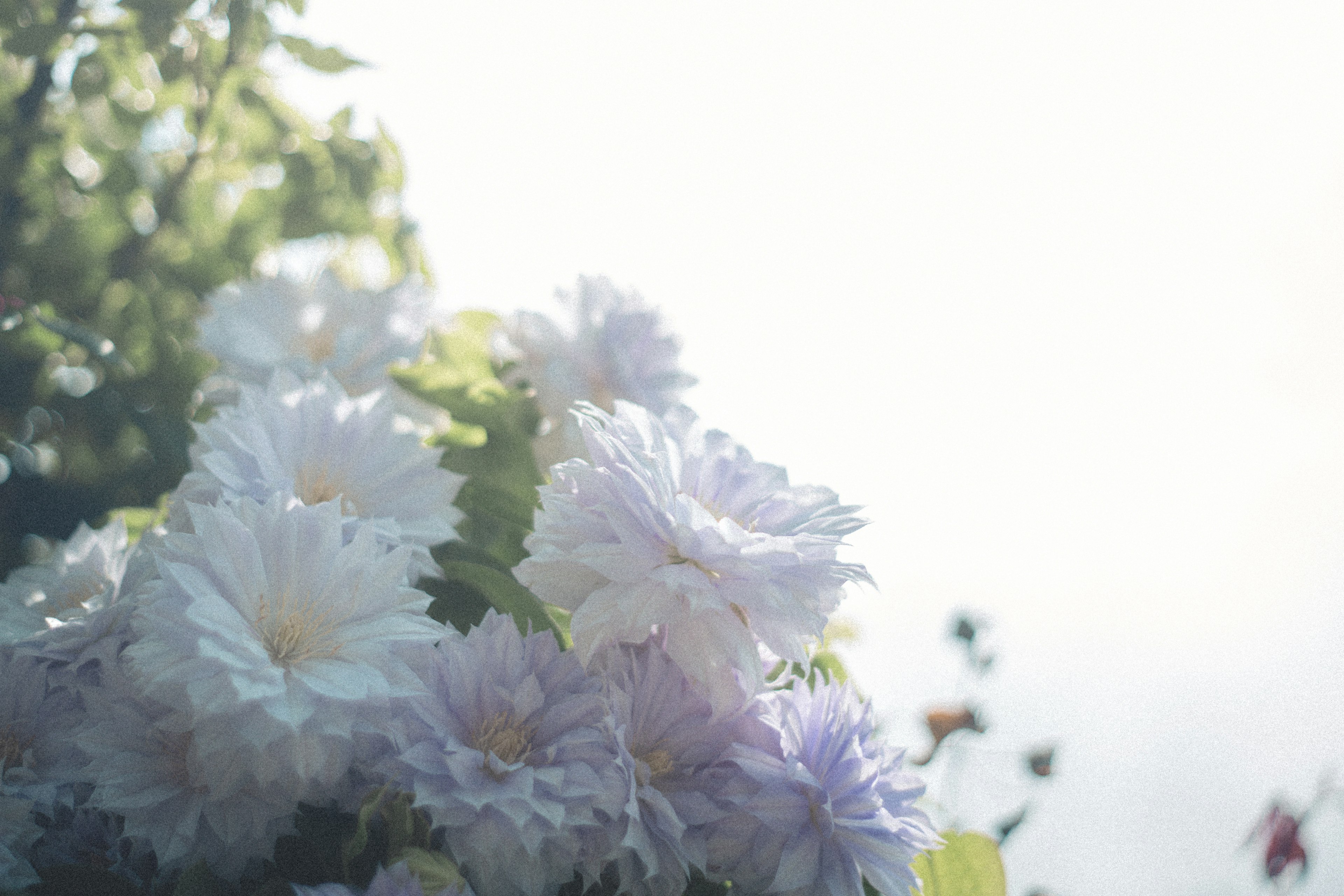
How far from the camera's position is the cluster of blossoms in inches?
12.3

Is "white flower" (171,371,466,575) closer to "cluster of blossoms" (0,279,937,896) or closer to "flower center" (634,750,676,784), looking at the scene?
"cluster of blossoms" (0,279,937,896)

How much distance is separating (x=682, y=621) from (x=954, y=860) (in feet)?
0.78

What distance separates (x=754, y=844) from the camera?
36 cm

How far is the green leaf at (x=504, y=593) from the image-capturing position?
437mm

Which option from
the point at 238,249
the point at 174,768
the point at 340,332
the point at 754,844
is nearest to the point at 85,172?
the point at 238,249

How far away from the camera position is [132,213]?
726 mm

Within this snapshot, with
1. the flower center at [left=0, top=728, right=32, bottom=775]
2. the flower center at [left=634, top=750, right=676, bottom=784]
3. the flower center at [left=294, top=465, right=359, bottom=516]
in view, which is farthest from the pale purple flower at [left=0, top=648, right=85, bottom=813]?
the flower center at [left=634, top=750, right=676, bottom=784]

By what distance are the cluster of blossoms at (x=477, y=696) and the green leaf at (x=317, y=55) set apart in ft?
1.08

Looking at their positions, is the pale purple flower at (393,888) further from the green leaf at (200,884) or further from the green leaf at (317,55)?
the green leaf at (317,55)

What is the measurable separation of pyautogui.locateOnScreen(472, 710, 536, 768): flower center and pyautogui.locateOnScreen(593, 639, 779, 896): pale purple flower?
33 millimetres

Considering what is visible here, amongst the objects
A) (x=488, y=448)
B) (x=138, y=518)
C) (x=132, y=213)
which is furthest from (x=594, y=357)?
(x=132, y=213)

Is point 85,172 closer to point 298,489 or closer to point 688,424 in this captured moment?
point 298,489

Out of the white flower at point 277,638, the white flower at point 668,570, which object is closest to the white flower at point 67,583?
the white flower at point 277,638

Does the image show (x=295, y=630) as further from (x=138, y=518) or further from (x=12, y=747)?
(x=138, y=518)
